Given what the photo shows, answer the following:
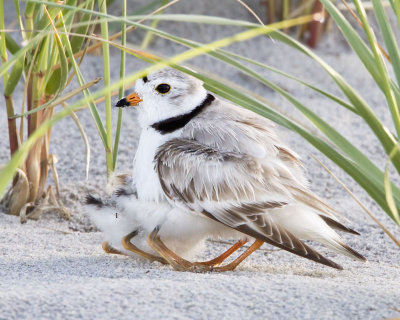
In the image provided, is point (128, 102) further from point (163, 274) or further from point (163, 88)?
point (163, 274)

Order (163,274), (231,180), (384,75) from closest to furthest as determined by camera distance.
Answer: (384,75), (163,274), (231,180)

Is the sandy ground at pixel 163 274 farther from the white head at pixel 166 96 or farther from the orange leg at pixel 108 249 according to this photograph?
the white head at pixel 166 96

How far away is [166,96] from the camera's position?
2.47 m

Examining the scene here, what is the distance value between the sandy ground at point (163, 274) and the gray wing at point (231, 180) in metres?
0.17

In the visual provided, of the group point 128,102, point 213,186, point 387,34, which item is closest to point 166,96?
point 128,102

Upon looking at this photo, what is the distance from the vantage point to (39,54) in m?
2.62

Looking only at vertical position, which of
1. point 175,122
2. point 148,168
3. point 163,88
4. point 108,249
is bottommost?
point 108,249

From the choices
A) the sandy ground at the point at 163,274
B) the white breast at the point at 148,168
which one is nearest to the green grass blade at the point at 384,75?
the sandy ground at the point at 163,274

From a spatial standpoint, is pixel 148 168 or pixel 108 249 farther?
pixel 108 249

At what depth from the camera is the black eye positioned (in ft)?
8.13

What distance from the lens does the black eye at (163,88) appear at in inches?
97.5

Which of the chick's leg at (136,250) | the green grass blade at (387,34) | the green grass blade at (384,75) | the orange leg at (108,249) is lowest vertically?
the orange leg at (108,249)

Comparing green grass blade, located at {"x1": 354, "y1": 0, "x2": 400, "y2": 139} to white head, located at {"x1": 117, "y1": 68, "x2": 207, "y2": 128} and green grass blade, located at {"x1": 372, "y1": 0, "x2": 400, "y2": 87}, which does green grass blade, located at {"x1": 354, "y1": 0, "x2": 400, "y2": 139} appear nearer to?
green grass blade, located at {"x1": 372, "y1": 0, "x2": 400, "y2": 87}

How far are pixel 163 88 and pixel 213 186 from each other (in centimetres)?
43
